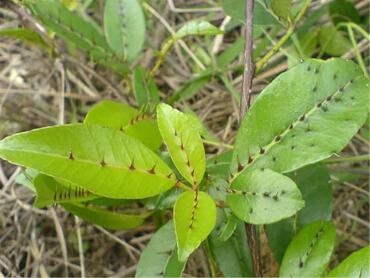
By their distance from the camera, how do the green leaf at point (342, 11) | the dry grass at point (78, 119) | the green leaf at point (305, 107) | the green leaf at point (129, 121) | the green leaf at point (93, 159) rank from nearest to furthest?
the green leaf at point (93, 159)
the green leaf at point (305, 107)
the green leaf at point (129, 121)
the dry grass at point (78, 119)
the green leaf at point (342, 11)

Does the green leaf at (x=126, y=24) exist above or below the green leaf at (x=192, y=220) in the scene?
above

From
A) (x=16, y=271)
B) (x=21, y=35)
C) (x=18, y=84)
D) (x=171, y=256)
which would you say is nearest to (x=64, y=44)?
(x=18, y=84)

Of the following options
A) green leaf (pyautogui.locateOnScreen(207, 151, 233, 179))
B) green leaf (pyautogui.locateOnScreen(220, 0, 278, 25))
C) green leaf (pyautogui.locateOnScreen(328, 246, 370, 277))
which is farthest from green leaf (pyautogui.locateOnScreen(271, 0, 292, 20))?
green leaf (pyautogui.locateOnScreen(328, 246, 370, 277))

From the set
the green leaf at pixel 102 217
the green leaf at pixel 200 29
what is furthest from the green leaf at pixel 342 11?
the green leaf at pixel 102 217

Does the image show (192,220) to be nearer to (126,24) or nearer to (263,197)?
(263,197)

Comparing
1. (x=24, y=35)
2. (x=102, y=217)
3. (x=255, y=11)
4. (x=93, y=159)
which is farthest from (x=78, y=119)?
(x=93, y=159)

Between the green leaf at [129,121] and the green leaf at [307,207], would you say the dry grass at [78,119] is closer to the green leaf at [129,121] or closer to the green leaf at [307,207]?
the green leaf at [307,207]

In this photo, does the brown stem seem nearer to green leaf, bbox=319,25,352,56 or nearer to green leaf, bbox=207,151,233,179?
green leaf, bbox=207,151,233,179
